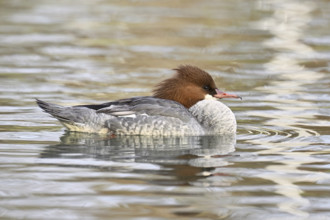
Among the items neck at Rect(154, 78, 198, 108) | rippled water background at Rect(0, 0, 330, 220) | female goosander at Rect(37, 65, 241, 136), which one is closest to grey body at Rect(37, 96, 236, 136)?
female goosander at Rect(37, 65, 241, 136)

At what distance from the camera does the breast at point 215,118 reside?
9008 mm

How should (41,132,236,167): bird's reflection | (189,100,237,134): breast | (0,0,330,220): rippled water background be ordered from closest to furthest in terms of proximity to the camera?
(0,0,330,220): rippled water background
(41,132,236,167): bird's reflection
(189,100,237,134): breast

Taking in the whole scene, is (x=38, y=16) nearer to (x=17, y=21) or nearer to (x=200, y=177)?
(x=17, y=21)

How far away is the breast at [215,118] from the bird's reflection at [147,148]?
0.09 m

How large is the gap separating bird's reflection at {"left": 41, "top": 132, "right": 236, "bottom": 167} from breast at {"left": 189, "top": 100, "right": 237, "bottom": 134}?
86 mm

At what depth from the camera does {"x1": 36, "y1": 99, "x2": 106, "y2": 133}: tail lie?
29.1 feet

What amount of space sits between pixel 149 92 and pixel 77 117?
315 centimetres

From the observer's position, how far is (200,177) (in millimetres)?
6984

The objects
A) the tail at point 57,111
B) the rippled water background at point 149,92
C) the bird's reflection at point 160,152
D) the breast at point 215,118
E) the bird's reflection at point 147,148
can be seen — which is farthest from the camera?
the breast at point 215,118

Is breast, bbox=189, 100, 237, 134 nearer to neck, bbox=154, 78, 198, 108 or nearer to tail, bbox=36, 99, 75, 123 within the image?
neck, bbox=154, 78, 198, 108

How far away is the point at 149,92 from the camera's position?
471 inches

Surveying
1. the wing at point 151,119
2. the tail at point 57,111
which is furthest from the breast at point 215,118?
the tail at point 57,111

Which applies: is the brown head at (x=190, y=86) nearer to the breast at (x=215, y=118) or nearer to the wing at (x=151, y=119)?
the breast at (x=215, y=118)

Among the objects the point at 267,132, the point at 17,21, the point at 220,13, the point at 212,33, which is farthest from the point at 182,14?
the point at 267,132
